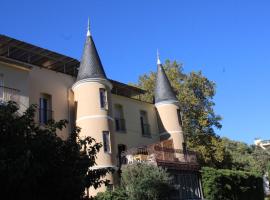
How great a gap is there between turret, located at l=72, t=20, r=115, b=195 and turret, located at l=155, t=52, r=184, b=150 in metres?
7.53

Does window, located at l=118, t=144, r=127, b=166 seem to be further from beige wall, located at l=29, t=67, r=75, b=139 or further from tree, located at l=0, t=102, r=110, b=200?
tree, located at l=0, t=102, r=110, b=200

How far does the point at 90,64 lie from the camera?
2998 cm

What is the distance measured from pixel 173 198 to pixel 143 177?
457 cm

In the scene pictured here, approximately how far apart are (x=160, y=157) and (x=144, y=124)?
6692mm

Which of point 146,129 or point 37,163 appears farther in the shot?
point 146,129

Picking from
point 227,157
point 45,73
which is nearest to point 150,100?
point 227,157

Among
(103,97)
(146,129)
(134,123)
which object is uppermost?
(103,97)

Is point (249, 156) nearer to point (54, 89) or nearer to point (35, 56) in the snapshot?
point (54, 89)

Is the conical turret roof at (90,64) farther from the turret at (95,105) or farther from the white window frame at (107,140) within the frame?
the white window frame at (107,140)

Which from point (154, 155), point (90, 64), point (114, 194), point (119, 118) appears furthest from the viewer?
point (119, 118)

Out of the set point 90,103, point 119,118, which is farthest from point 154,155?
point 90,103

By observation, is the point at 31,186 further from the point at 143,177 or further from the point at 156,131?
the point at 156,131

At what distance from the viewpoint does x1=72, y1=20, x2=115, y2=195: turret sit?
27.6 metres

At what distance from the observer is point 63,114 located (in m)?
28.6
